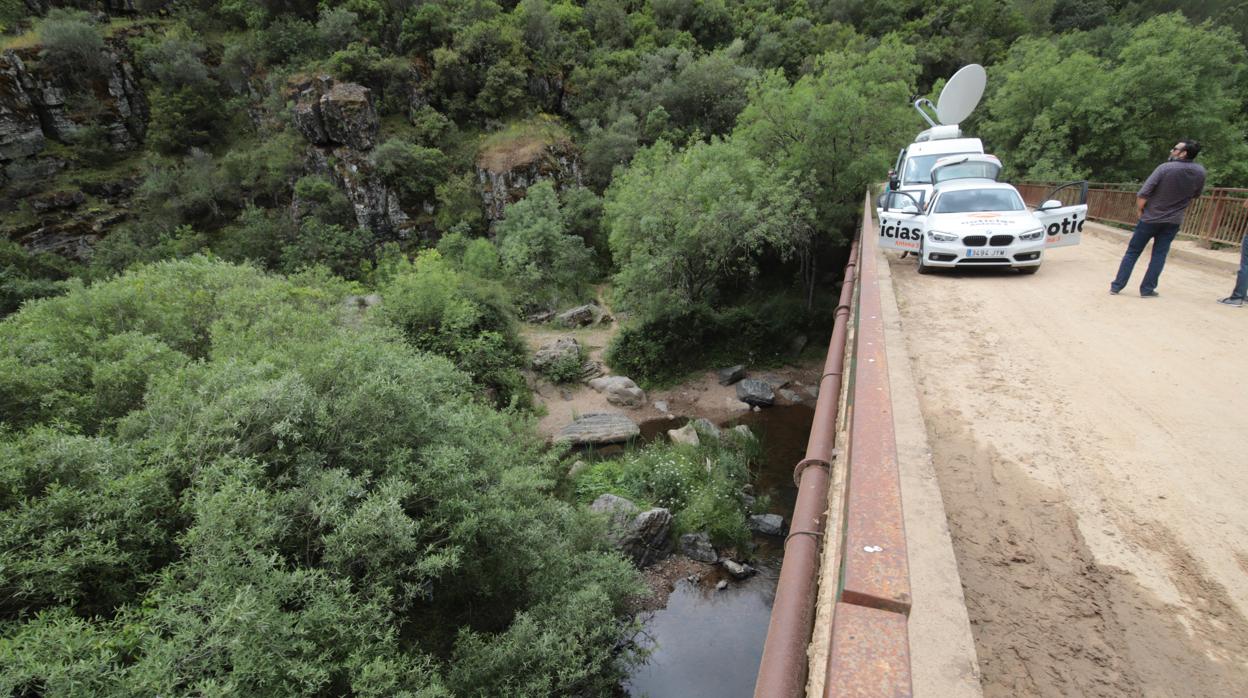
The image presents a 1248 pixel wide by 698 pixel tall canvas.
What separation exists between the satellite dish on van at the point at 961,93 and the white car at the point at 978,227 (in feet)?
17.2

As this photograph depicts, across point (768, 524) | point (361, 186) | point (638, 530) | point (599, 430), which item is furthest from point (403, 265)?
point (361, 186)

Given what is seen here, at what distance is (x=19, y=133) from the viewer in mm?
30719

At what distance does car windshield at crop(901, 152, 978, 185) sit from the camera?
12220mm

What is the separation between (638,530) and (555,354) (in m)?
10.5

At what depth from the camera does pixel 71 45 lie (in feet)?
106

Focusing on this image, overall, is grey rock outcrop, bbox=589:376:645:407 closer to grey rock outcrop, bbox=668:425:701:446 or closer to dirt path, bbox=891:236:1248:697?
grey rock outcrop, bbox=668:425:701:446

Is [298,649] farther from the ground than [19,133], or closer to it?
closer to it

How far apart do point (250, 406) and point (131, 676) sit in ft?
8.33

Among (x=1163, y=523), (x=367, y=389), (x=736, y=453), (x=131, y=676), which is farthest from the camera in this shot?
(x=736, y=453)

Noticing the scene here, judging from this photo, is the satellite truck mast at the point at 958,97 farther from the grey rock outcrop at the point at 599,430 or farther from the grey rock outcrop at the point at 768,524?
the grey rock outcrop at the point at 599,430

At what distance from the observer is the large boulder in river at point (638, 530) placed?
9945mm

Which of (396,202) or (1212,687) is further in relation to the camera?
(396,202)

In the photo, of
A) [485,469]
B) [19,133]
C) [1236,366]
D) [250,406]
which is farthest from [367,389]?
[19,133]

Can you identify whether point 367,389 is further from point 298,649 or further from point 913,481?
point 913,481
